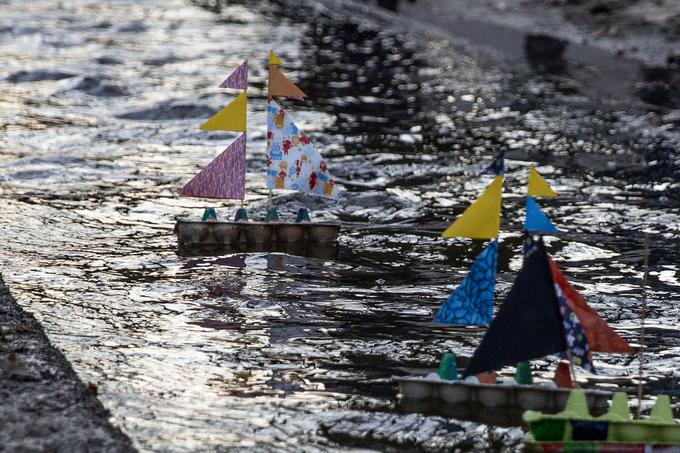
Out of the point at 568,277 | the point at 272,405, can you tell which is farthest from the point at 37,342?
the point at 568,277

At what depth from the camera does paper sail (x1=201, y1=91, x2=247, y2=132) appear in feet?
62.5

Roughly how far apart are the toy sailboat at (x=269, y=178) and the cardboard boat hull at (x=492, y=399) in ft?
21.5

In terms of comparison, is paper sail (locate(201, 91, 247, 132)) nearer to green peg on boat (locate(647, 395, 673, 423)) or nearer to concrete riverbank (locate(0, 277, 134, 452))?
concrete riverbank (locate(0, 277, 134, 452))

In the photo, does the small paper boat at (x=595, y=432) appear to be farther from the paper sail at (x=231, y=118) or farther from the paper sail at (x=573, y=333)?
the paper sail at (x=231, y=118)

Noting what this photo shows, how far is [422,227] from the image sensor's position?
69.6ft

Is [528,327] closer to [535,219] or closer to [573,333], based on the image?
[573,333]

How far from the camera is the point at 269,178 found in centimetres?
1931

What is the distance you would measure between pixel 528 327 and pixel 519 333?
0.36ft

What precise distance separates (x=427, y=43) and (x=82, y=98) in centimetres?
1345

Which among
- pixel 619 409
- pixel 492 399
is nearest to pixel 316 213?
pixel 492 399

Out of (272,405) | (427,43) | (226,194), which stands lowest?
(272,405)

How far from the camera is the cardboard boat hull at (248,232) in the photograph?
62.5 feet

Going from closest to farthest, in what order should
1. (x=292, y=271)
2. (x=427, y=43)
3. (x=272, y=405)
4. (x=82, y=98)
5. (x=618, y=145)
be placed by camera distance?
Answer: (x=272, y=405)
(x=292, y=271)
(x=618, y=145)
(x=82, y=98)
(x=427, y=43)

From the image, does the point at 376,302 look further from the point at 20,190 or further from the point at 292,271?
the point at 20,190
